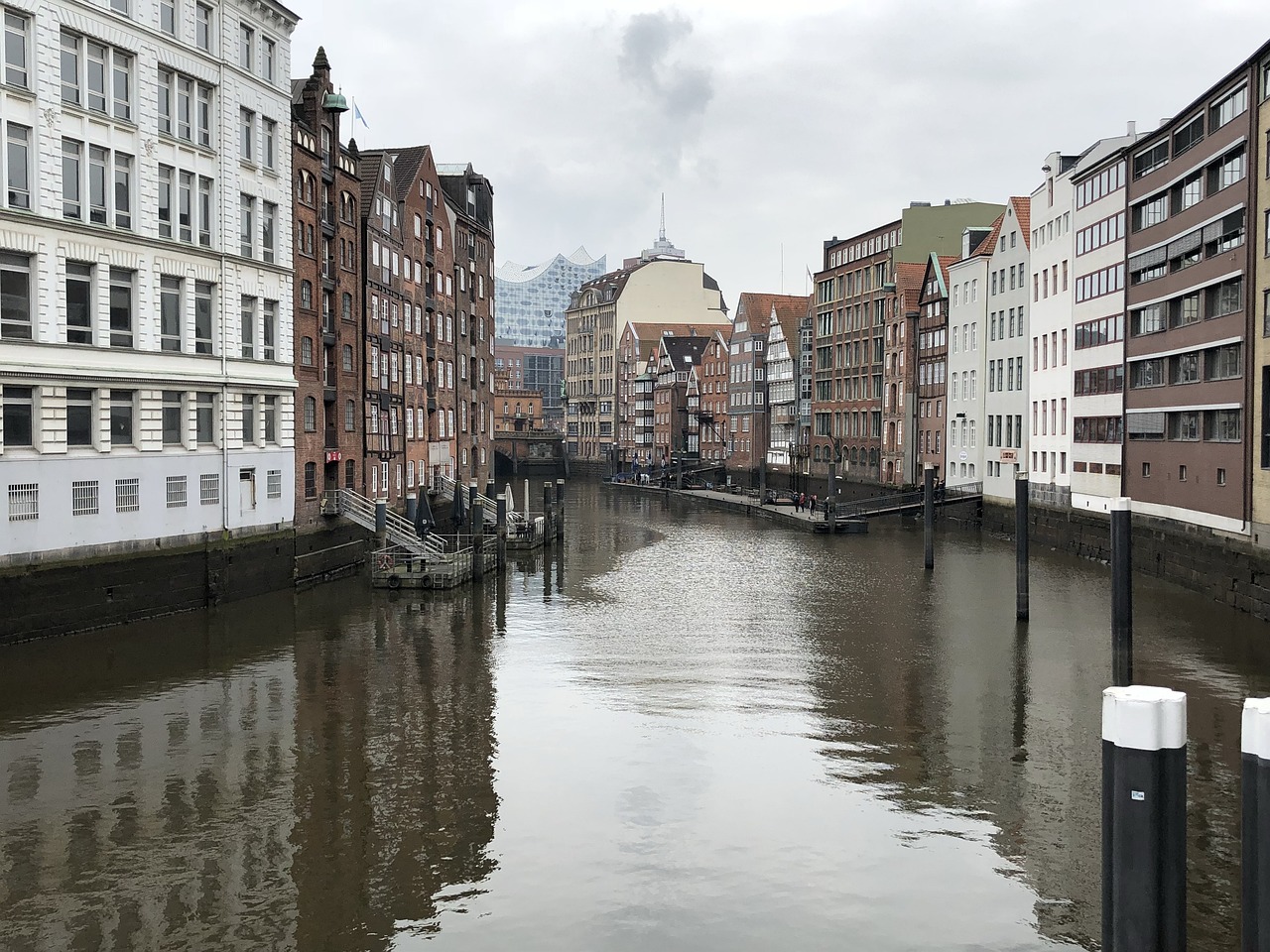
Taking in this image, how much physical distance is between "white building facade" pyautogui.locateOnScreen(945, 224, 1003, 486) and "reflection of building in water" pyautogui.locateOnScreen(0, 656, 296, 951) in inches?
2341

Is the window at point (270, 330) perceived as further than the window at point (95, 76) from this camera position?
Yes

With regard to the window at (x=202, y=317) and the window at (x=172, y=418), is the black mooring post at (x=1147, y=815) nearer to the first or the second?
the window at (x=172, y=418)

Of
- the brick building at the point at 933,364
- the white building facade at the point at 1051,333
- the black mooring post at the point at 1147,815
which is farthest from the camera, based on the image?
the brick building at the point at 933,364

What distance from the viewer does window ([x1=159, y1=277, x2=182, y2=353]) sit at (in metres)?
37.3

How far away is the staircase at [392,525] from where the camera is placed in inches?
1855

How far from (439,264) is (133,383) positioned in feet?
124

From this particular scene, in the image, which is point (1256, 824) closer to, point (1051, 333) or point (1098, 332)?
point (1098, 332)

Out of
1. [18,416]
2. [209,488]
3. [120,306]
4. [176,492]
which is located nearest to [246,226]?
[120,306]

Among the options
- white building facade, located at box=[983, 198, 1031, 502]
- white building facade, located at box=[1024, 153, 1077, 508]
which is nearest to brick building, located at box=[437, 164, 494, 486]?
white building facade, located at box=[983, 198, 1031, 502]

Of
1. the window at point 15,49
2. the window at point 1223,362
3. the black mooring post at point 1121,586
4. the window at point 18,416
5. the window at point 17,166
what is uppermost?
the window at point 15,49

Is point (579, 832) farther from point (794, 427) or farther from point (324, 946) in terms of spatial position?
point (794, 427)

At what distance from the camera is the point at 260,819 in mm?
18484

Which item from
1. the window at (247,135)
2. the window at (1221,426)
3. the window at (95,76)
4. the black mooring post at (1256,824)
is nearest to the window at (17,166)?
the window at (95,76)

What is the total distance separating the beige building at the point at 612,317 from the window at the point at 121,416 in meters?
119
